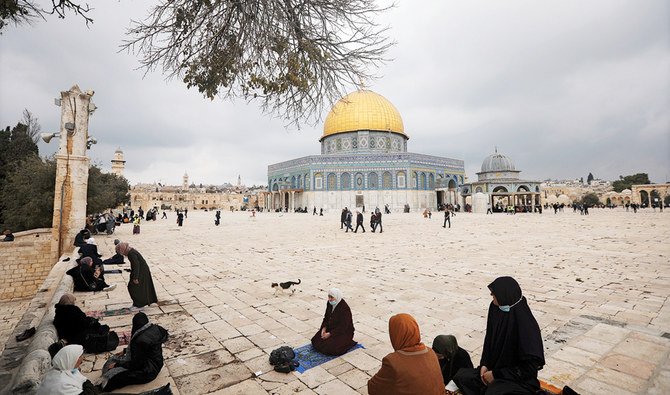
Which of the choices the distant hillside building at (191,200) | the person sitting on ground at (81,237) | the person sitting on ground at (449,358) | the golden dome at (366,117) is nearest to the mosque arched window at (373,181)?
the golden dome at (366,117)

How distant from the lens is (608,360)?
2.95m

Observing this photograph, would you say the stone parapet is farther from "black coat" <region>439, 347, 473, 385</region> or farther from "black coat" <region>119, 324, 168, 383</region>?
"black coat" <region>439, 347, 473, 385</region>

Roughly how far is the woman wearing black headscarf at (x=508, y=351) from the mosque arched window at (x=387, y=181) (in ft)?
118

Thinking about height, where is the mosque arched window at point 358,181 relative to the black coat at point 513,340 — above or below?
above

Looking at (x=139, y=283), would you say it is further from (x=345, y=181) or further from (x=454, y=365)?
(x=345, y=181)

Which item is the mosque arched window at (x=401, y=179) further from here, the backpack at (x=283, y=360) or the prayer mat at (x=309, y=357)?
the backpack at (x=283, y=360)

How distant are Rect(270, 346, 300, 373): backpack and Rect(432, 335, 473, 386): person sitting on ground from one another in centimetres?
127

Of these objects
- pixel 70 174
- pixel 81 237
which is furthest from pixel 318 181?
pixel 81 237

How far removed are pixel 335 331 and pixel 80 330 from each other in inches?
109

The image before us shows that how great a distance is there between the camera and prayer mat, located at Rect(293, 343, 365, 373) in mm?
2949

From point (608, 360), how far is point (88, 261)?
287 inches

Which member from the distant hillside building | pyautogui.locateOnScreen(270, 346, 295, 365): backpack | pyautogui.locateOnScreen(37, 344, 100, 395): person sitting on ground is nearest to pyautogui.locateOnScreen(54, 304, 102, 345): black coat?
pyautogui.locateOnScreen(37, 344, 100, 395): person sitting on ground

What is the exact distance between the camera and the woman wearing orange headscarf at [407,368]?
2.02 metres

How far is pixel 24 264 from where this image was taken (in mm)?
11234
